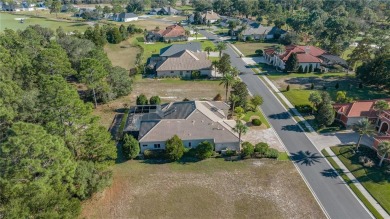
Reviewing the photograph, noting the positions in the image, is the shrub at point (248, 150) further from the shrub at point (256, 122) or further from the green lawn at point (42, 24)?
the green lawn at point (42, 24)

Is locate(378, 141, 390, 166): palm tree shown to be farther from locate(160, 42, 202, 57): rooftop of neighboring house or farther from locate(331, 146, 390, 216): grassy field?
locate(160, 42, 202, 57): rooftop of neighboring house

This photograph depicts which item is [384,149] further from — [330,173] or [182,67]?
[182,67]

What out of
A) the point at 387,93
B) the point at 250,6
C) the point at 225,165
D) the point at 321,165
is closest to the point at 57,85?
the point at 225,165

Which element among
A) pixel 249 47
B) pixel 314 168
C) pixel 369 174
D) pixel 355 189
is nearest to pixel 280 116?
pixel 314 168

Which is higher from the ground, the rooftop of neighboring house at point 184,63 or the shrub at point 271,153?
the rooftop of neighboring house at point 184,63

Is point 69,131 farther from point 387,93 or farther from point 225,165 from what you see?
point 387,93

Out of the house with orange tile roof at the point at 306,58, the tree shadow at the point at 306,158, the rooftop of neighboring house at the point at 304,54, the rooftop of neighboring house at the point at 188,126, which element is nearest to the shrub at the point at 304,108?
the tree shadow at the point at 306,158
